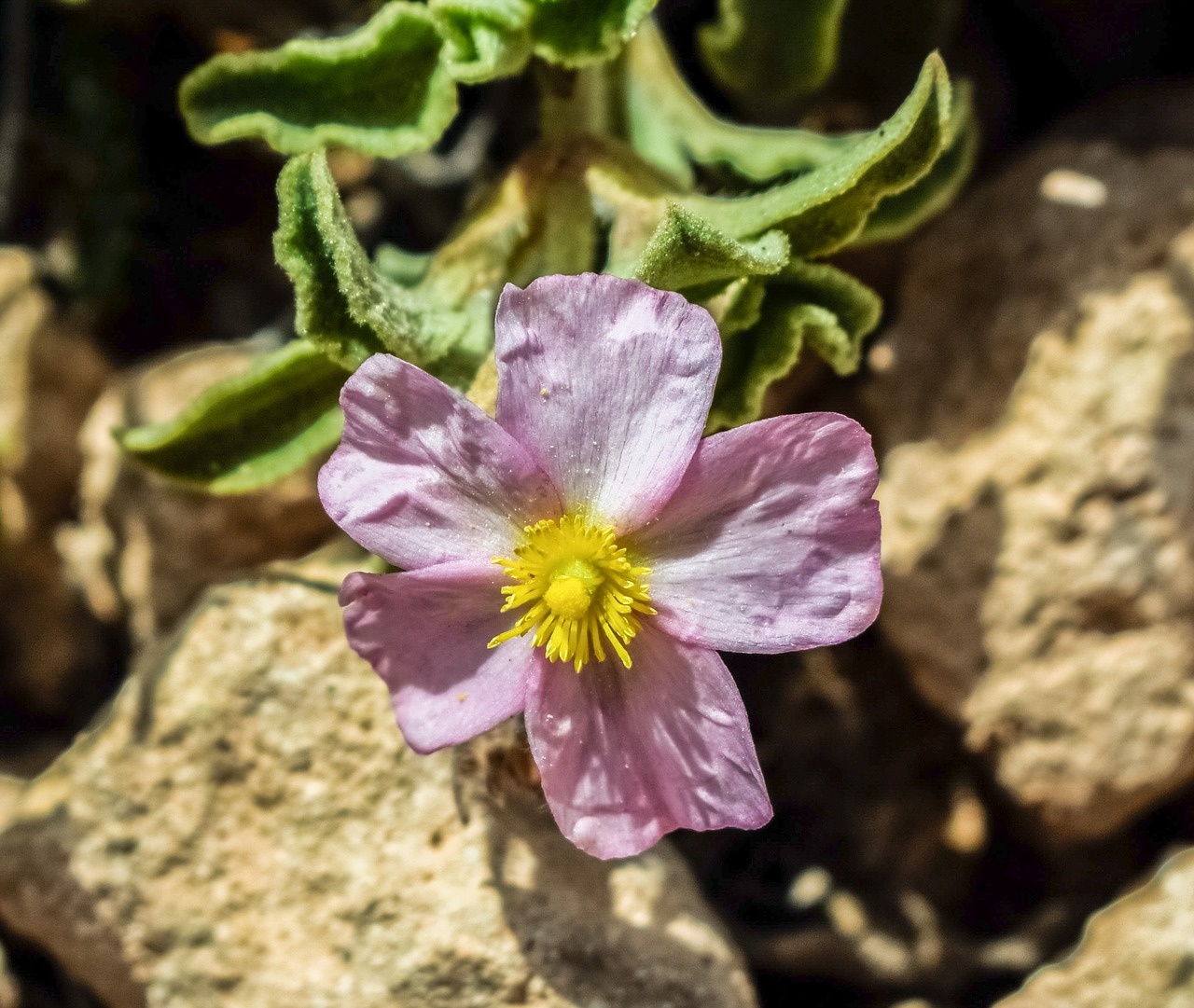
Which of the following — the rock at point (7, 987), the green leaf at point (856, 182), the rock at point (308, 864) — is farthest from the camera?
the rock at point (7, 987)

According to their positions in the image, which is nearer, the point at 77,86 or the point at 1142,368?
the point at 1142,368

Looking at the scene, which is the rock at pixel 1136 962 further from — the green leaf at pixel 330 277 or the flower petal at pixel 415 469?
the green leaf at pixel 330 277

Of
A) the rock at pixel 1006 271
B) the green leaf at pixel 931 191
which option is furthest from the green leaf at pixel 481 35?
the rock at pixel 1006 271

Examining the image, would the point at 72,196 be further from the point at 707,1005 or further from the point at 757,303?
the point at 707,1005

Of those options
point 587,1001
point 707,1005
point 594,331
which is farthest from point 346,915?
point 594,331

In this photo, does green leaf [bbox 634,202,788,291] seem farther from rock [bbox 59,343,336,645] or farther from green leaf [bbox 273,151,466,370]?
rock [bbox 59,343,336,645]

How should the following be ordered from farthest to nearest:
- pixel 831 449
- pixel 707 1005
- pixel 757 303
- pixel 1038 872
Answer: pixel 1038 872, pixel 707 1005, pixel 757 303, pixel 831 449

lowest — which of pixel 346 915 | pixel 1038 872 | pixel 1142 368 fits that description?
pixel 1038 872

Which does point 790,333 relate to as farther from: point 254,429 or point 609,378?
point 254,429
